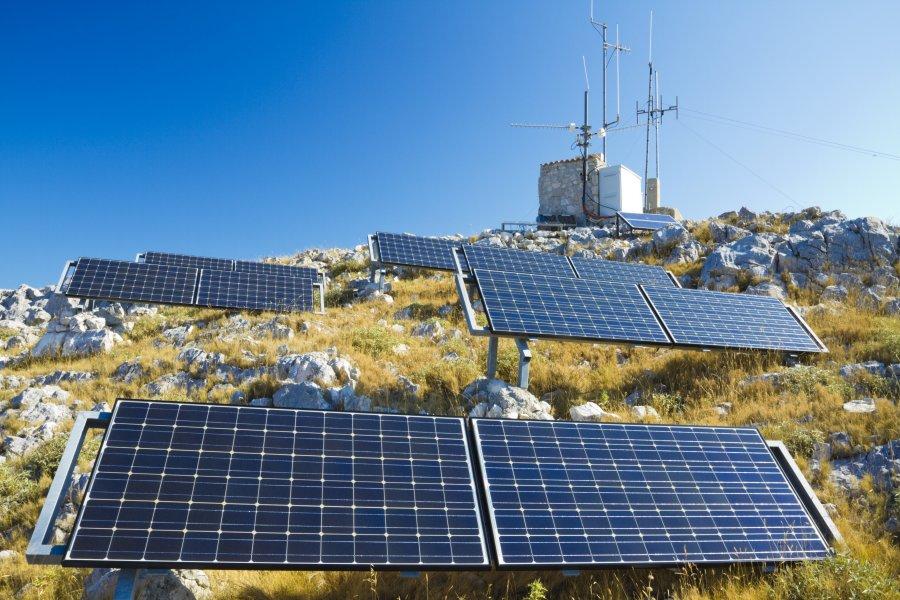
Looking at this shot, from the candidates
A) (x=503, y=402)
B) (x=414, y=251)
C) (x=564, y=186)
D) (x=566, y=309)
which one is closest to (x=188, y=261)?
(x=414, y=251)

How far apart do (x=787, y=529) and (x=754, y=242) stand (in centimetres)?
1778

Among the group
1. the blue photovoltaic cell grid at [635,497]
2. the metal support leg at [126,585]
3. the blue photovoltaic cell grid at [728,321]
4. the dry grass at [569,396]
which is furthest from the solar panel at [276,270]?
the metal support leg at [126,585]

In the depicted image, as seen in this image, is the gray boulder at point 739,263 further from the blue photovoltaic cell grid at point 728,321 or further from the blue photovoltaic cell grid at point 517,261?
the blue photovoltaic cell grid at point 517,261

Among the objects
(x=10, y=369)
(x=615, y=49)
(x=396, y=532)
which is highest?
(x=615, y=49)

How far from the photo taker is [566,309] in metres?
12.9

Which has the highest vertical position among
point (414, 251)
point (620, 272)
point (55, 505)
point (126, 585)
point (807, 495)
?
point (55, 505)

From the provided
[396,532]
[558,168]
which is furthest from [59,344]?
[558,168]

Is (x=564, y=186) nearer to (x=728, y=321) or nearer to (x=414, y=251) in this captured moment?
(x=414, y=251)

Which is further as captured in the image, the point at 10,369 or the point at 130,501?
the point at 10,369

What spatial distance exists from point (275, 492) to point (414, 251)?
18.2 metres

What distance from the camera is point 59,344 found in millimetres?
16984

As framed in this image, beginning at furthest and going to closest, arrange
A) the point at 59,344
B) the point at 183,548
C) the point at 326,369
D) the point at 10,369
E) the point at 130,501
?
the point at 59,344, the point at 10,369, the point at 326,369, the point at 130,501, the point at 183,548

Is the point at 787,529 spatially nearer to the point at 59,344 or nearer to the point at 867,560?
the point at 867,560

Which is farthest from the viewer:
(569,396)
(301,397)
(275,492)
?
(569,396)
